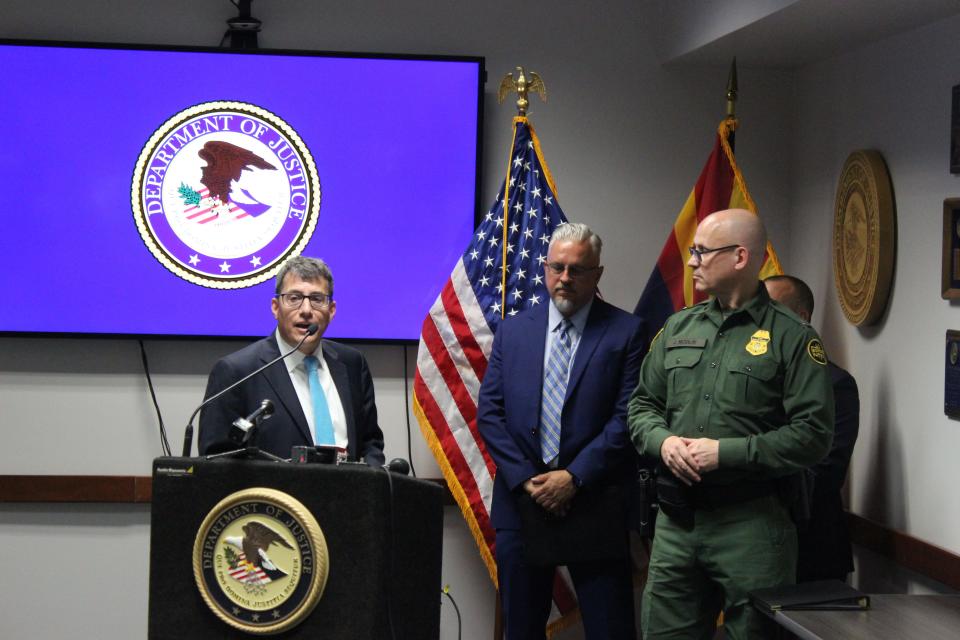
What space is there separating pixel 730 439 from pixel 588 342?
2.43 ft

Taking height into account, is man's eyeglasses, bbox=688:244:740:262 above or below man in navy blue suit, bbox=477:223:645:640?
above

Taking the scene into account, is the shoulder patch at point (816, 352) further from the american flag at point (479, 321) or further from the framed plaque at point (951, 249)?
the american flag at point (479, 321)

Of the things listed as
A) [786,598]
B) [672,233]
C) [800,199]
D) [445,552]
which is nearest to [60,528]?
[445,552]

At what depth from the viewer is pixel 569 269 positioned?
3277 millimetres

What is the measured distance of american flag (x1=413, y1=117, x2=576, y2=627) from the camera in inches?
149

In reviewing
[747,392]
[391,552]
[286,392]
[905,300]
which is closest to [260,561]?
[391,552]

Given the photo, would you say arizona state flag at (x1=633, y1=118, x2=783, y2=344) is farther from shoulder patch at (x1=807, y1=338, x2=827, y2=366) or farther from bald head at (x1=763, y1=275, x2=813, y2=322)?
shoulder patch at (x1=807, y1=338, x2=827, y2=366)

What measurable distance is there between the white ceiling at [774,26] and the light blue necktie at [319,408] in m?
1.71

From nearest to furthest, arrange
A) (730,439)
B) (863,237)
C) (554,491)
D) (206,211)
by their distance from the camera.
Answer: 1. (730,439)
2. (554,491)
3. (863,237)
4. (206,211)

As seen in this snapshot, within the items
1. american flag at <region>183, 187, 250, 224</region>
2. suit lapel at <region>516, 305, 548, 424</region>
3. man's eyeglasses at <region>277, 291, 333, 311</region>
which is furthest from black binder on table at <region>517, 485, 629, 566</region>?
american flag at <region>183, 187, 250, 224</region>

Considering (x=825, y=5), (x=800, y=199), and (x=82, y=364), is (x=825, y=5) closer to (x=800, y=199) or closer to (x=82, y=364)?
(x=800, y=199)

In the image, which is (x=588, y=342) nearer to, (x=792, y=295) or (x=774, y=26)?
(x=792, y=295)

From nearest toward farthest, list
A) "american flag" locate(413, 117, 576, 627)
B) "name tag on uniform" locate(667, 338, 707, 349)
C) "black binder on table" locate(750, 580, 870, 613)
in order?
"black binder on table" locate(750, 580, 870, 613), "name tag on uniform" locate(667, 338, 707, 349), "american flag" locate(413, 117, 576, 627)

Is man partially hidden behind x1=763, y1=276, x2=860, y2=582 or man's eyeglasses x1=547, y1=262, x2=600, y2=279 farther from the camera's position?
man's eyeglasses x1=547, y1=262, x2=600, y2=279
